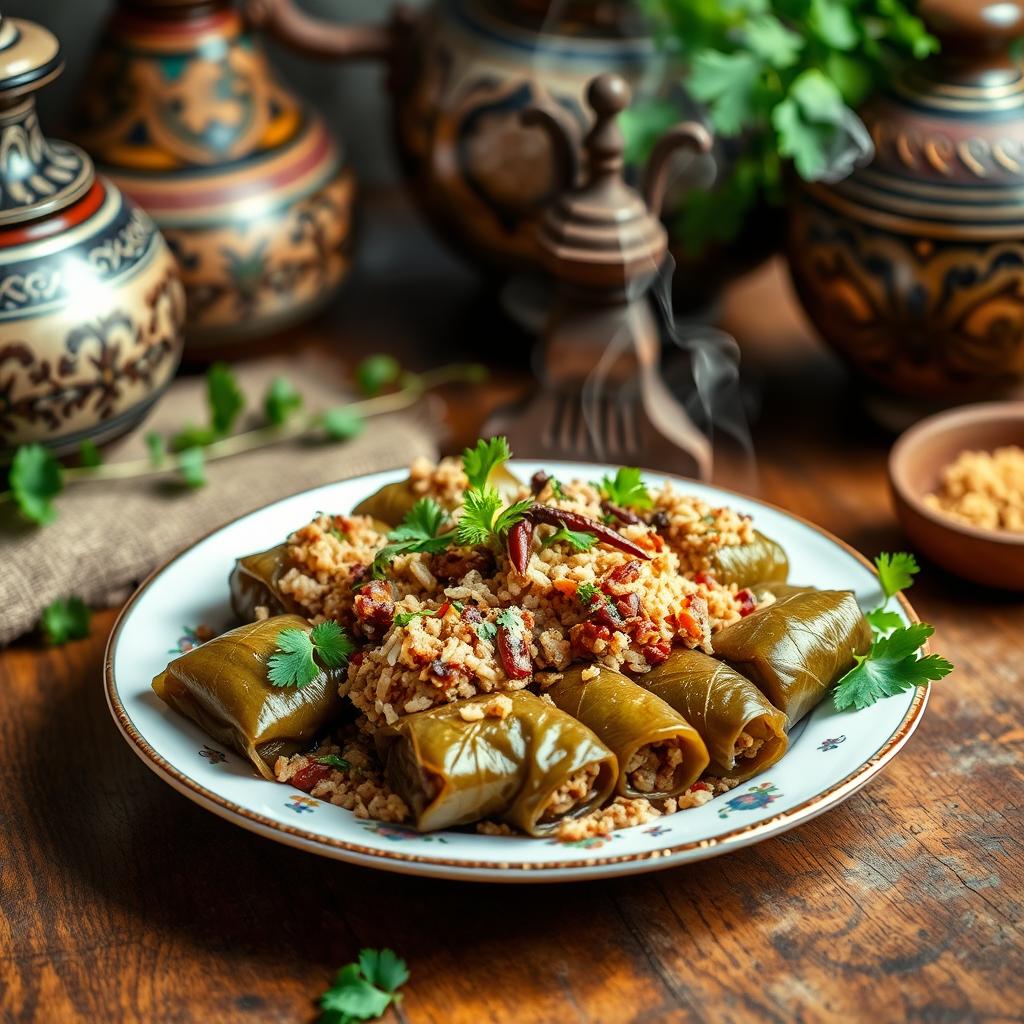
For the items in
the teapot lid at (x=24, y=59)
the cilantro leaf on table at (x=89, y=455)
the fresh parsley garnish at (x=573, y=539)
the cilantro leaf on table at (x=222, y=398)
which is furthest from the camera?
the cilantro leaf on table at (x=222, y=398)

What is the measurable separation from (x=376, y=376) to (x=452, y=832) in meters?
1.41

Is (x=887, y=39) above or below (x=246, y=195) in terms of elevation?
above

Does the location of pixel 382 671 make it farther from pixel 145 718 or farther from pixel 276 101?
pixel 276 101

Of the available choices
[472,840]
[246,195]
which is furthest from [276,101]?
[472,840]

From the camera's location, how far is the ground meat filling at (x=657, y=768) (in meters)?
1.78

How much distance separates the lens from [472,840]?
1.67 m

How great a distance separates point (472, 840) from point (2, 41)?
1486 millimetres

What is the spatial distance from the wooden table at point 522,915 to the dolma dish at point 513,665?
139 mm

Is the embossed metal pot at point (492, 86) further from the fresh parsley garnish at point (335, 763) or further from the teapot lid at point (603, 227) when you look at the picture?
the fresh parsley garnish at point (335, 763)

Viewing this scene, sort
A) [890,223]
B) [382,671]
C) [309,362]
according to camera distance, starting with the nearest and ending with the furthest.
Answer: [382,671]
[890,223]
[309,362]

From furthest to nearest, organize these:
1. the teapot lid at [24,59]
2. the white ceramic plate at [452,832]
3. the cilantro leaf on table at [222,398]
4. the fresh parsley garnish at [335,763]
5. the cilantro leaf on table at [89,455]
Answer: the cilantro leaf on table at [222,398] < the cilantro leaf on table at [89,455] < the teapot lid at [24,59] < the fresh parsley garnish at [335,763] < the white ceramic plate at [452,832]

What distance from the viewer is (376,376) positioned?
293 cm

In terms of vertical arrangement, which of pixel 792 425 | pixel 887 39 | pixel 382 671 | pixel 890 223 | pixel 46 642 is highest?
pixel 887 39

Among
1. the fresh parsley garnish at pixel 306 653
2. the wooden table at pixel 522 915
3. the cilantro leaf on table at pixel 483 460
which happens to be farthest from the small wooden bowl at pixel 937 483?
the fresh parsley garnish at pixel 306 653
